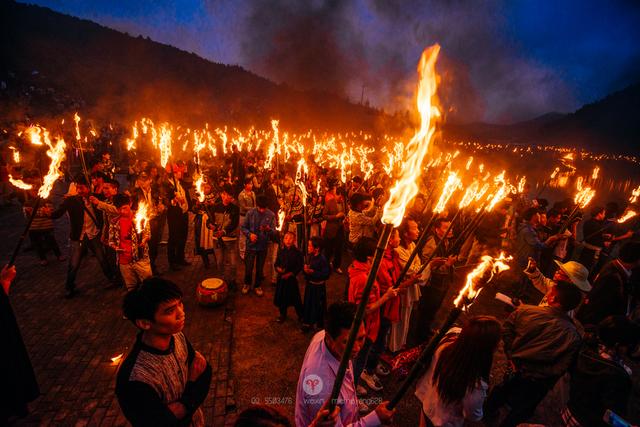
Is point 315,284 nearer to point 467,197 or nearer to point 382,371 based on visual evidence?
point 382,371

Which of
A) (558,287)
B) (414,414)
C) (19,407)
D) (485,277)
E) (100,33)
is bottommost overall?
(414,414)

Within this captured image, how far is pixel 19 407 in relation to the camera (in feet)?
10.4

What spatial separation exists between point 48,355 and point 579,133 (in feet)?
396

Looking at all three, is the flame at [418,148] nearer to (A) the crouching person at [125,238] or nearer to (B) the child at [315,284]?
(B) the child at [315,284]

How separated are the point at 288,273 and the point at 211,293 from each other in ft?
6.06

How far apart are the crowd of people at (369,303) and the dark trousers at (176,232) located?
0.03 metres

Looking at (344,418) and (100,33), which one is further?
(100,33)

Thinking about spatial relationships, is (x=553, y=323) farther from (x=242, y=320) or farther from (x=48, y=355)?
(x=48, y=355)

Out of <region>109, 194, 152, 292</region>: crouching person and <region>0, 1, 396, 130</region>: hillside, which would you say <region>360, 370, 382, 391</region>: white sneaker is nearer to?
<region>109, 194, 152, 292</region>: crouching person

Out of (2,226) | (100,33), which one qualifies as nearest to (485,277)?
(2,226)

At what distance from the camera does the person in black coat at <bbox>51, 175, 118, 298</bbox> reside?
631 centimetres

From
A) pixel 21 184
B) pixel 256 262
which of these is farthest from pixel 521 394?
pixel 21 184

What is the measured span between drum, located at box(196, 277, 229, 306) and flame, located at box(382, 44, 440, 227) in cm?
569

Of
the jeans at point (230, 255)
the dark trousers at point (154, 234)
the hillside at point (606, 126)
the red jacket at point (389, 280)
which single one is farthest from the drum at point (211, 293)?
the hillside at point (606, 126)
